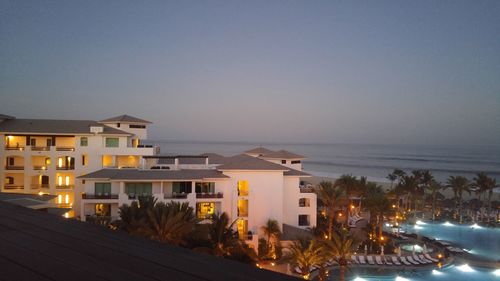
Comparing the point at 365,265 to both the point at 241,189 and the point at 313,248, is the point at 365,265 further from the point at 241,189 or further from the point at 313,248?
the point at 241,189

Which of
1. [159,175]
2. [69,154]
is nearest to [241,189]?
[159,175]

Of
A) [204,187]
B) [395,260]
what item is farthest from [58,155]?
[395,260]

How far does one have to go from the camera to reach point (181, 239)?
71.1ft

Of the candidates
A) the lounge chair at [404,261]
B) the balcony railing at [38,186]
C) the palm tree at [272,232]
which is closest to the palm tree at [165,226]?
the palm tree at [272,232]

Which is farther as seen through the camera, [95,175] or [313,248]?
[95,175]

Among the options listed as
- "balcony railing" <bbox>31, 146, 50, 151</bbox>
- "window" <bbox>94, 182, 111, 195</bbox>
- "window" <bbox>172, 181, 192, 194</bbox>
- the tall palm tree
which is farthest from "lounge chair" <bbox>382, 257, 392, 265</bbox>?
"balcony railing" <bbox>31, 146, 50, 151</bbox>

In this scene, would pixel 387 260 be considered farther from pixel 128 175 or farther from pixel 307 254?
→ pixel 128 175

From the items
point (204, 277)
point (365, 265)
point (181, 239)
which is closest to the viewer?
point (204, 277)

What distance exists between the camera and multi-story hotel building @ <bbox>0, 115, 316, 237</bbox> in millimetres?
29703

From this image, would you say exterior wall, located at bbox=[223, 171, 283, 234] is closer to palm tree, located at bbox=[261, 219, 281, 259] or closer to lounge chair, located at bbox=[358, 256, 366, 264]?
palm tree, located at bbox=[261, 219, 281, 259]

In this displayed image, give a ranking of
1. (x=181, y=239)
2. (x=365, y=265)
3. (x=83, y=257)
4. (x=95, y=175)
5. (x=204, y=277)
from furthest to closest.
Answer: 1. (x=95, y=175)
2. (x=365, y=265)
3. (x=181, y=239)
4. (x=83, y=257)
5. (x=204, y=277)

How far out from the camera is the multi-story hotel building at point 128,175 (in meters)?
29.7

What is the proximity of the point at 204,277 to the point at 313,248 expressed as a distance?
19.9 m

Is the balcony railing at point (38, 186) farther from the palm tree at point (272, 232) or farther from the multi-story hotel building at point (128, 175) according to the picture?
the palm tree at point (272, 232)
